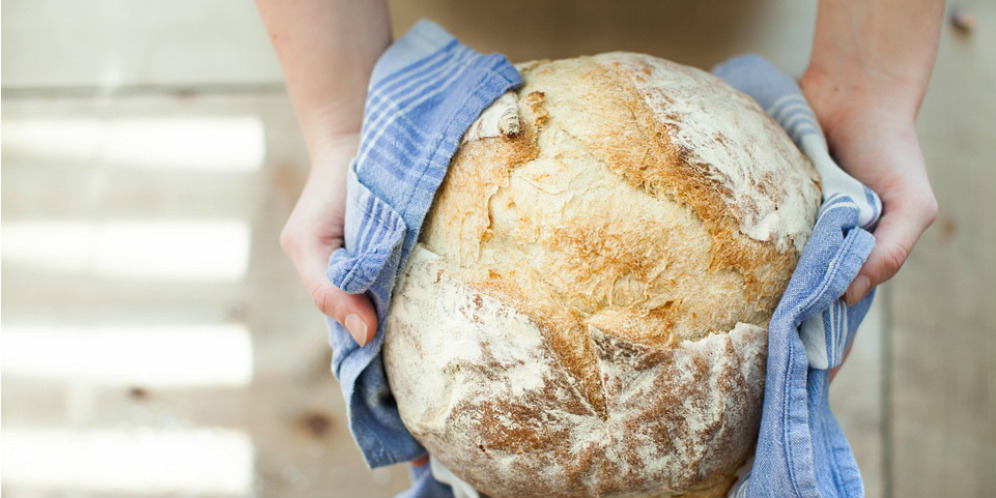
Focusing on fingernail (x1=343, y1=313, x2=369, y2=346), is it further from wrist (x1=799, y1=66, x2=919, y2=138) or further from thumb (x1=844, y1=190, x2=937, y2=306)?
wrist (x1=799, y1=66, x2=919, y2=138)

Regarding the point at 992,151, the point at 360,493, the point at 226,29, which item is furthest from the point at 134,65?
the point at 992,151

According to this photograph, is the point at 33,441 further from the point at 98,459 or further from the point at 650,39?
the point at 650,39

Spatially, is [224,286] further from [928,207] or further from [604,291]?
[928,207]

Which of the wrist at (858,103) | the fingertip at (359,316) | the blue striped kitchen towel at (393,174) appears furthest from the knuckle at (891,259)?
the fingertip at (359,316)

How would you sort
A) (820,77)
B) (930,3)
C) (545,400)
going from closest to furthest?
(545,400) → (930,3) → (820,77)

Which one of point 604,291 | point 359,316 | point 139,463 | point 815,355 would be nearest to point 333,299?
point 359,316

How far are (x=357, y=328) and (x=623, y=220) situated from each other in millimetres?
365

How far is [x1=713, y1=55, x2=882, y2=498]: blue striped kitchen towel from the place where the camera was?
0.89 metres

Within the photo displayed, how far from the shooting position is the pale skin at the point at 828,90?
3.59ft

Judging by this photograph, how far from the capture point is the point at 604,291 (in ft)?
2.89

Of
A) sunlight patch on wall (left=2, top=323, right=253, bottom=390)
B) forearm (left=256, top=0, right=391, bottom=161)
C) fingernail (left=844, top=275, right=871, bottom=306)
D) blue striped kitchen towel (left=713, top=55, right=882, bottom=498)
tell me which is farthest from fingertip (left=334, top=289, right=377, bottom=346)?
sunlight patch on wall (left=2, top=323, right=253, bottom=390)

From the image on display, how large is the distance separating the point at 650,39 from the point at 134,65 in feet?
3.70

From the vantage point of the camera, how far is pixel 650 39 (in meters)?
1.59

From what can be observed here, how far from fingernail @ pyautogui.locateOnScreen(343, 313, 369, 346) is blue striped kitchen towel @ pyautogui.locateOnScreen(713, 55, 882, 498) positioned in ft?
1.63
